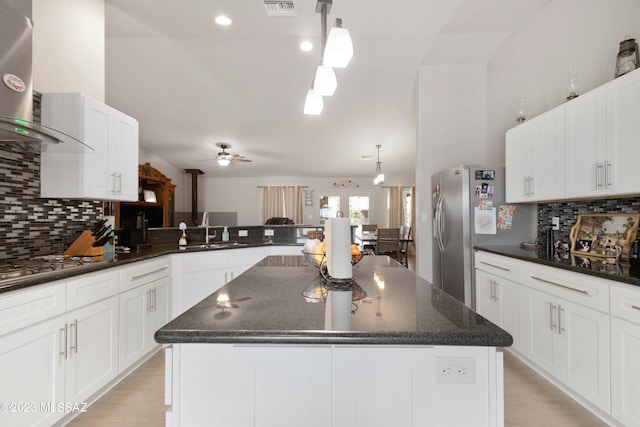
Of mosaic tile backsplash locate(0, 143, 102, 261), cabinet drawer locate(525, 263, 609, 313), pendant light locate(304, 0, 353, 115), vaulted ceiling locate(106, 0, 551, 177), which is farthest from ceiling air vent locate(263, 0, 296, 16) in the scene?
cabinet drawer locate(525, 263, 609, 313)

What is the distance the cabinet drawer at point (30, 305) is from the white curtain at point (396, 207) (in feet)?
25.6

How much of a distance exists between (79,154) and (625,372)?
11.4 feet

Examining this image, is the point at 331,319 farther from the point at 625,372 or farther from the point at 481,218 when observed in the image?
the point at 481,218

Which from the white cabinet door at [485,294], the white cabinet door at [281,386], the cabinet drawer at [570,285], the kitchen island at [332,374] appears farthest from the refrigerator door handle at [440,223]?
the white cabinet door at [281,386]

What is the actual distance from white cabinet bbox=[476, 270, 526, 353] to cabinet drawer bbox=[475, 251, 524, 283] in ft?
0.14

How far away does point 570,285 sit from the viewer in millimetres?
1784

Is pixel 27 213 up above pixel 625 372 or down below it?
above

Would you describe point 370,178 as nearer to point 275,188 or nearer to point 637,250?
point 275,188

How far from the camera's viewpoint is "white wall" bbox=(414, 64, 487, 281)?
11.8 ft

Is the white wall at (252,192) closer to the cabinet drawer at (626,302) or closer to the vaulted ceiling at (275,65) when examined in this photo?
the vaulted ceiling at (275,65)

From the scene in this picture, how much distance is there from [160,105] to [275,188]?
13.7 feet

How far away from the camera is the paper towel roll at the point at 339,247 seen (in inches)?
43.6

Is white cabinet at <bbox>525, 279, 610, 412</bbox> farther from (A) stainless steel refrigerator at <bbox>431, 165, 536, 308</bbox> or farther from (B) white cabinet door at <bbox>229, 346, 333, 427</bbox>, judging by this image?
(B) white cabinet door at <bbox>229, 346, 333, 427</bbox>

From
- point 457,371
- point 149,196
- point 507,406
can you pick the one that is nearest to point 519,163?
point 507,406
